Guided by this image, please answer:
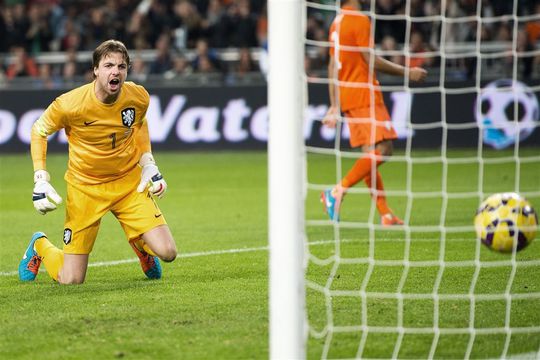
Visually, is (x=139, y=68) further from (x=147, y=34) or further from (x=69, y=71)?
(x=69, y=71)

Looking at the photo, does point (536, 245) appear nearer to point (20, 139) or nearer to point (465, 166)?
point (465, 166)

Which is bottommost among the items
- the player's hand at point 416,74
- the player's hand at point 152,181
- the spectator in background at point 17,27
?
the player's hand at point 152,181

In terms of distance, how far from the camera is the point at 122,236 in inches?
376

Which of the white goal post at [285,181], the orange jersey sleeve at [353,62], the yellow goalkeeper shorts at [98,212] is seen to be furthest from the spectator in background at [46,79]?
the white goal post at [285,181]

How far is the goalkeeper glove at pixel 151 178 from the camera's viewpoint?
21.7 feet

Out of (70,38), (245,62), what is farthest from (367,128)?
(70,38)

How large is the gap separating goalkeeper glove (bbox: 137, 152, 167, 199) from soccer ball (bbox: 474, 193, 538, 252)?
6.60 ft

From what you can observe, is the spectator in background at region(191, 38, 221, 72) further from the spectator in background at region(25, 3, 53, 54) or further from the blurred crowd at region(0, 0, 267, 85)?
the spectator in background at region(25, 3, 53, 54)

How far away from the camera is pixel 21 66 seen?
18953mm

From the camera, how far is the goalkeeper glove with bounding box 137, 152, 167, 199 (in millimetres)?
6625

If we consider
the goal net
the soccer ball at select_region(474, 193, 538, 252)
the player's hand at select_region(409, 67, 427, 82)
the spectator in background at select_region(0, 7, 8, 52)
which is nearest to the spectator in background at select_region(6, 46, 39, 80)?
the spectator in background at select_region(0, 7, 8, 52)

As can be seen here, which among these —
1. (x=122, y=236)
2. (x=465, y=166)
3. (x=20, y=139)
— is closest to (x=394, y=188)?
(x=465, y=166)

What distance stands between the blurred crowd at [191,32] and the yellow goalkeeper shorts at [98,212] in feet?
35.0

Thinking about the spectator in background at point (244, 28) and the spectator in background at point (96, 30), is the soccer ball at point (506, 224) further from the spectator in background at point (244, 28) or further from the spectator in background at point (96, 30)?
the spectator in background at point (96, 30)
